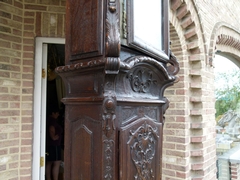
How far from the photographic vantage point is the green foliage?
14.1 m

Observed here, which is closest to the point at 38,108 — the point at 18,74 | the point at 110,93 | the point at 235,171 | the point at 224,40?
the point at 18,74

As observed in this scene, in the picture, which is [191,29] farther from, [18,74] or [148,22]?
[18,74]

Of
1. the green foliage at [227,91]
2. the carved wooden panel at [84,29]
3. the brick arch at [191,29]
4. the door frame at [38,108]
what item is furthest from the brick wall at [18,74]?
the green foliage at [227,91]

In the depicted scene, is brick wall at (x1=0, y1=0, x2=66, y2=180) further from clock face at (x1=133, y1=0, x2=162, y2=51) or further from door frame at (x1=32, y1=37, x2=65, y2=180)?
clock face at (x1=133, y1=0, x2=162, y2=51)

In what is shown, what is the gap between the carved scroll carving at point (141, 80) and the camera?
897mm

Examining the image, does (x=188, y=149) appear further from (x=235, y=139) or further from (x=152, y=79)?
(x=235, y=139)

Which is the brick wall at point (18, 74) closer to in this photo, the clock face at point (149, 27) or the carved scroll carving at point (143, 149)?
the clock face at point (149, 27)

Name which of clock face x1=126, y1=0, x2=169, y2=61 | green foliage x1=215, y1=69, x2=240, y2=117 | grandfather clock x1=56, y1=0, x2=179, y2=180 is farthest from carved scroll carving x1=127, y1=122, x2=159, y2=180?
green foliage x1=215, y1=69, x2=240, y2=117

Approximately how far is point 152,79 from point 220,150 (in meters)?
3.91

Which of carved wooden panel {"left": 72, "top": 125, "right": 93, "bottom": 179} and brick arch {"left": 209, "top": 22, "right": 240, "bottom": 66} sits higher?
brick arch {"left": 209, "top": 22, "right": 240, "bottom": 66}

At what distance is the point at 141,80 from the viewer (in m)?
0.94

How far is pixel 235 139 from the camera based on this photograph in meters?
5.71

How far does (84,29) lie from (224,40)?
387cm

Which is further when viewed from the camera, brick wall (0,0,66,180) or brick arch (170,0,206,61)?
brick arch (170,0,206,61)
